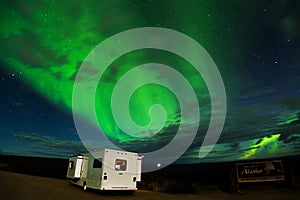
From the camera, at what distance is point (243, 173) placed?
14672 mm

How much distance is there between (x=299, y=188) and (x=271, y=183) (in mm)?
1577

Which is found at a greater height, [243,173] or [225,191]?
[243,173]

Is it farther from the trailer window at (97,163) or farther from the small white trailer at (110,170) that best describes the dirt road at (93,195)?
the trailer window at (97,163)

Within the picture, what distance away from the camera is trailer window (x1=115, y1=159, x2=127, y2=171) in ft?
Answer: 41.9

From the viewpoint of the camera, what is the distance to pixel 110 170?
40.7 feet

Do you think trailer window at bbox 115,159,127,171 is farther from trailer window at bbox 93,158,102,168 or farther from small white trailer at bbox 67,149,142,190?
trailer window at bbox 93,158,102,168

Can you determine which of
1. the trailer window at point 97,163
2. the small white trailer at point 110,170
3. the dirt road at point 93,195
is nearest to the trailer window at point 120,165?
the small white trailer at point 110,170


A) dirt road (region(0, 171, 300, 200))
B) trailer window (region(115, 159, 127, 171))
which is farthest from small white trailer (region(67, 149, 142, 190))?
dirt road (region(0, 171, 300, 200))

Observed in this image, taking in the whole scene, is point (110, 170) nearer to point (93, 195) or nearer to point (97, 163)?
point (97, 163)

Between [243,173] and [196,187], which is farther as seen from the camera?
[196,187]

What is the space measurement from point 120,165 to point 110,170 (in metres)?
0.80

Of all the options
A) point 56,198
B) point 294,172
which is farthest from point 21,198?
point 294,172

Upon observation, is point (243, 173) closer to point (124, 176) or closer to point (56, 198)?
point (124, 176)

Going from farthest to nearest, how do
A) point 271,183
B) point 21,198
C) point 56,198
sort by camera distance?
point 271,183, point 56,198, point 21,198
